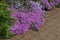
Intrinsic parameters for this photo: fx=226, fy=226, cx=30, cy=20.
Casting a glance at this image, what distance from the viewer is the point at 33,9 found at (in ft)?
20.6

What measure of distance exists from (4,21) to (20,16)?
2.16ft

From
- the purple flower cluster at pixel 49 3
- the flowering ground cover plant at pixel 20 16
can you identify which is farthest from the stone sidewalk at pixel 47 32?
the purple flower cluster at pixel 49 3

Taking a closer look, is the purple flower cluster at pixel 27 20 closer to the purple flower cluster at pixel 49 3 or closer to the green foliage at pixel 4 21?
the green foliage at pixel 4 21

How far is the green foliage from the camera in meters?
4.92

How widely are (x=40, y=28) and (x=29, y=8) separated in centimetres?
88

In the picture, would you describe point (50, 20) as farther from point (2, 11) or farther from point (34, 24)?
point (2, 11)

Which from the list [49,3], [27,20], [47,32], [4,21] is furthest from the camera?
[49,3]

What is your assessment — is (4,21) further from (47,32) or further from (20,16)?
(47,32)

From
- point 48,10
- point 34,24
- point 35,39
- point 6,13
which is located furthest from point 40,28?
point 48,10

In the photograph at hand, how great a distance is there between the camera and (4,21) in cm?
504

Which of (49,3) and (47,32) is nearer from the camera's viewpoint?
(47,32)

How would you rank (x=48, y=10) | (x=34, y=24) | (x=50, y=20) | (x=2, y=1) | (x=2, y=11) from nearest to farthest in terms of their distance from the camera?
(x=2, y=11) → (x=2, y=1) → (x=34, y=24) → (x=50, y=20) → (x=48, y=10)

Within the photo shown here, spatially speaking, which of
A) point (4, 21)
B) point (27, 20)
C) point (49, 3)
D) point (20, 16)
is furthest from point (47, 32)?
point (49, 3)

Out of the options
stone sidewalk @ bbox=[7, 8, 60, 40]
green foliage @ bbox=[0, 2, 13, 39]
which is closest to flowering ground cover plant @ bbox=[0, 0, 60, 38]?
green foliage @ bbox=[0, 2, 13, 39]
